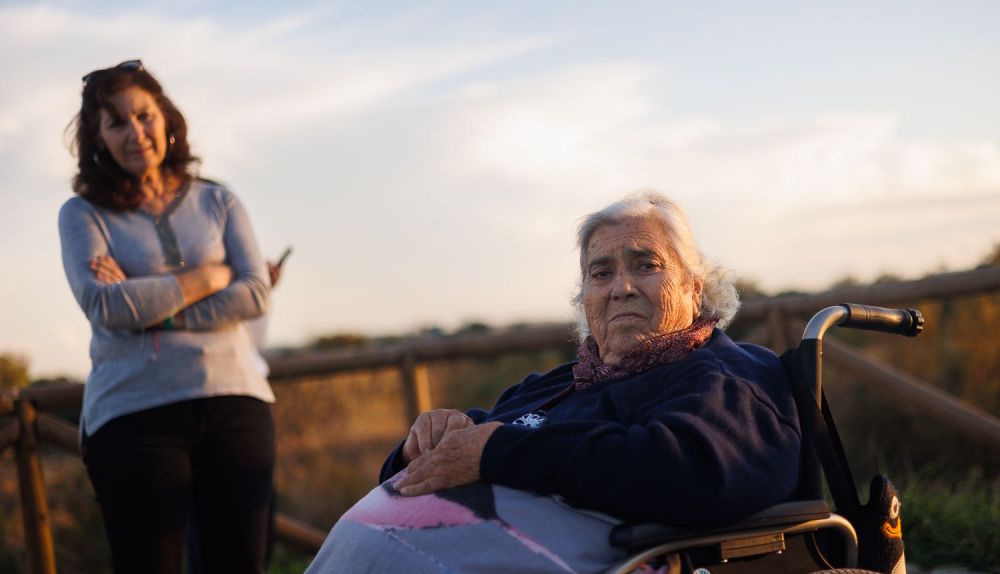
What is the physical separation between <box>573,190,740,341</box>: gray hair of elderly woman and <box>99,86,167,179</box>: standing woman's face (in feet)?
4.77

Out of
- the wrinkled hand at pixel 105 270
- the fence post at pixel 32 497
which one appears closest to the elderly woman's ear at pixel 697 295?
the wrinkled hand at pixel 105 270

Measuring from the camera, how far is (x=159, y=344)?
316cm

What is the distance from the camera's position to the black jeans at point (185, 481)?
3041 mm

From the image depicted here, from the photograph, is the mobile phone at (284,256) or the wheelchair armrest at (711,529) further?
the mobile phone at (284,256)

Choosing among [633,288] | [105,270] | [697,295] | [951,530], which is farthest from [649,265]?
[951,530]

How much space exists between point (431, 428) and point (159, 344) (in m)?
1.12

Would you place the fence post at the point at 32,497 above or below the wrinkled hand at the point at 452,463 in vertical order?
below

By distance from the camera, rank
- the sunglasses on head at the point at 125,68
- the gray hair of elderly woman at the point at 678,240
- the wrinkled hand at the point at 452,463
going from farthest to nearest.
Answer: the sunglasses on head at the point at 125,68
the gray hair of elderly woman at the point at 678,240
the wrinkled hand at the point at 452,463

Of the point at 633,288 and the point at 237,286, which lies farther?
the point at 237,286

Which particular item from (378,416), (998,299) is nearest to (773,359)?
(998,299)

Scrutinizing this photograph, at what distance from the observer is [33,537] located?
177 inches

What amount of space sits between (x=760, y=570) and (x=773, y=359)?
1.69ft

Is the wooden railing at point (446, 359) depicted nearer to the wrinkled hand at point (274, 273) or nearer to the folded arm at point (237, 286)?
the wrinkled hand at point (274, 273)

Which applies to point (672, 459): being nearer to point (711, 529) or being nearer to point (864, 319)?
point (711, 529)
